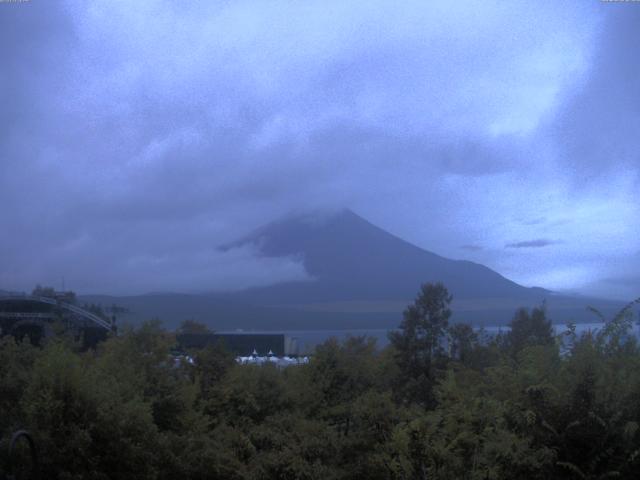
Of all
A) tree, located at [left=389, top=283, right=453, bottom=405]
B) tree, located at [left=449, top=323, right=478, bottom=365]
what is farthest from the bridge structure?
tree, located at [left=449, top=323, right=478, bottom=365]

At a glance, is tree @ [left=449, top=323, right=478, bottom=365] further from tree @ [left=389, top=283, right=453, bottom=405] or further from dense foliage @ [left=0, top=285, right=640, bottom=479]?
dense foliage @ [left=0, top=285, right=640, bottom=479]

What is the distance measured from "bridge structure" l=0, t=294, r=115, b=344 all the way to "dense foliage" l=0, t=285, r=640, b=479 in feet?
33.4

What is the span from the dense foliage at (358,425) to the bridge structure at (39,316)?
33.4ft

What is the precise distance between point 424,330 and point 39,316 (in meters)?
12.4

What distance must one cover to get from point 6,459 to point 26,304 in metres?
17.2

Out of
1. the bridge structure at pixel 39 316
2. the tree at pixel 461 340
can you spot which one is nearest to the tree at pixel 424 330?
the tree at pixel 461 340

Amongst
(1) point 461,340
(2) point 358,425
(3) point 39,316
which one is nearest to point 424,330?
(1) point 461,340

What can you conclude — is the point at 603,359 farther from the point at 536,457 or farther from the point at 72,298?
the point at 72,298

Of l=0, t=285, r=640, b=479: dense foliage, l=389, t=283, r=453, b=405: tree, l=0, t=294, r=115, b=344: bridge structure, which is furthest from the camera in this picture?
l=389, t=283, r=453, b=405: tree

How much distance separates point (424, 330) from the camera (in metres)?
25.2

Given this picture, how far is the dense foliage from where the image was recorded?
7.32m

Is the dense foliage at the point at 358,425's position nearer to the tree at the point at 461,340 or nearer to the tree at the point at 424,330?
the tree at the point at 461,340

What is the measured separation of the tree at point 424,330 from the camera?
24.3 meters

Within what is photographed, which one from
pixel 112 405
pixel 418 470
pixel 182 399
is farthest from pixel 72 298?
pixel 418 470
